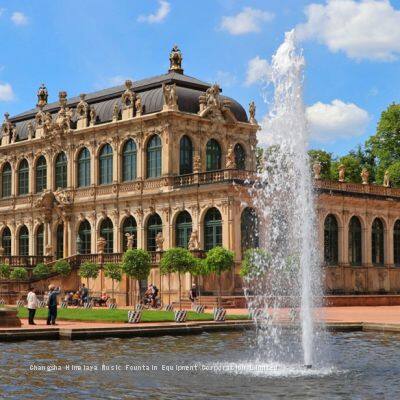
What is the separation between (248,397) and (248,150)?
4840 centimetres

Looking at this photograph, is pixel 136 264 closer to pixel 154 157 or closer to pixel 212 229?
pixel 212 229

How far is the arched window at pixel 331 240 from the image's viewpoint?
2345 inches

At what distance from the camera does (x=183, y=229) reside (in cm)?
5909

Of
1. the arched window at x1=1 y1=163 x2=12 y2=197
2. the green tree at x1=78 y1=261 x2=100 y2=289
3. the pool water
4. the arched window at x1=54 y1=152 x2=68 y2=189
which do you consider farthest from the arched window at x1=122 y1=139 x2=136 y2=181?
the pool water

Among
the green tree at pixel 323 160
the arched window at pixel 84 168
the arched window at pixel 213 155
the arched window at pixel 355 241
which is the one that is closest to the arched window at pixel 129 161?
the arched window at pixel 84 168

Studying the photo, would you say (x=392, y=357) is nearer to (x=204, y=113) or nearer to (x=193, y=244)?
(x=193, y=244)

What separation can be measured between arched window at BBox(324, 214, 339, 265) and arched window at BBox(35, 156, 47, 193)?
23.4 metres

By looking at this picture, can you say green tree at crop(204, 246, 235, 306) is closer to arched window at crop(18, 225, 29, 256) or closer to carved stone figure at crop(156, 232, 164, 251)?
carved stone figure at crop(156, 232, 164, 251)

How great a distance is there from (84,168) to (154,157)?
8.04 m

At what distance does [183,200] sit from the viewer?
5866cm

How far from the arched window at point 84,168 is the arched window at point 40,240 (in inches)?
223

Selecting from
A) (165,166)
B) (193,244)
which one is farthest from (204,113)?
(193,244)

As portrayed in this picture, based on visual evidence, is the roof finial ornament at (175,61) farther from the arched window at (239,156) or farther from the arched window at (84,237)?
the arched window at (84,237)

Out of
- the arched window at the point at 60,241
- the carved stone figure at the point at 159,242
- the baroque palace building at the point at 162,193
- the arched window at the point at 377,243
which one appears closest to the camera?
the carved stone figure at the point at 159,242
